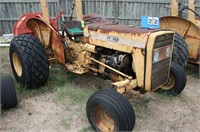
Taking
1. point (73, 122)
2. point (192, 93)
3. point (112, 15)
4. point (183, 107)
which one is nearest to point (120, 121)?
point (73, 122)

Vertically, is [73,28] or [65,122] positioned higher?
[73,28]

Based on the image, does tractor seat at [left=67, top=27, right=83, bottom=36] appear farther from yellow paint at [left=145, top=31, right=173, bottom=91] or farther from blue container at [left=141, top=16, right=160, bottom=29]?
yellow paint at [left=145, top=31, right=173, bottom=91]

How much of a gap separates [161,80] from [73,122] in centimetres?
130

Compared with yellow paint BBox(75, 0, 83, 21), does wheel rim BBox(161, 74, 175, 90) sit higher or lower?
lower

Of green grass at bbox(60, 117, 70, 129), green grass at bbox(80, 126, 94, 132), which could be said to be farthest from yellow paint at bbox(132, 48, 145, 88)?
green grass at bbox(60, 117, 70, 129)

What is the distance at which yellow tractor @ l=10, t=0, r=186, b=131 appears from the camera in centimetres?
281

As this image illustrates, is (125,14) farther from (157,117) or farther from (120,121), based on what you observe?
(120,121)

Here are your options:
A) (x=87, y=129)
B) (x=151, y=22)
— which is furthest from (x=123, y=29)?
(x=87, y=129)

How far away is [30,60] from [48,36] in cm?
60

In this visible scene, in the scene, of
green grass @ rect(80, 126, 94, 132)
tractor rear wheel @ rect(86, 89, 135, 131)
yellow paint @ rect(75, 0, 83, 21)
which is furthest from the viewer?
yellow paint @ rect(75, 0, 83, 21)

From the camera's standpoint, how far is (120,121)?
2.63 m

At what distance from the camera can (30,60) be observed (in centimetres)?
378

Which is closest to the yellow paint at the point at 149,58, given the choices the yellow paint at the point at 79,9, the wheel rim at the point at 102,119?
the wheel rim at the point at 102,119

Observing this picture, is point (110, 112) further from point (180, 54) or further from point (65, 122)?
point (180, 54)
